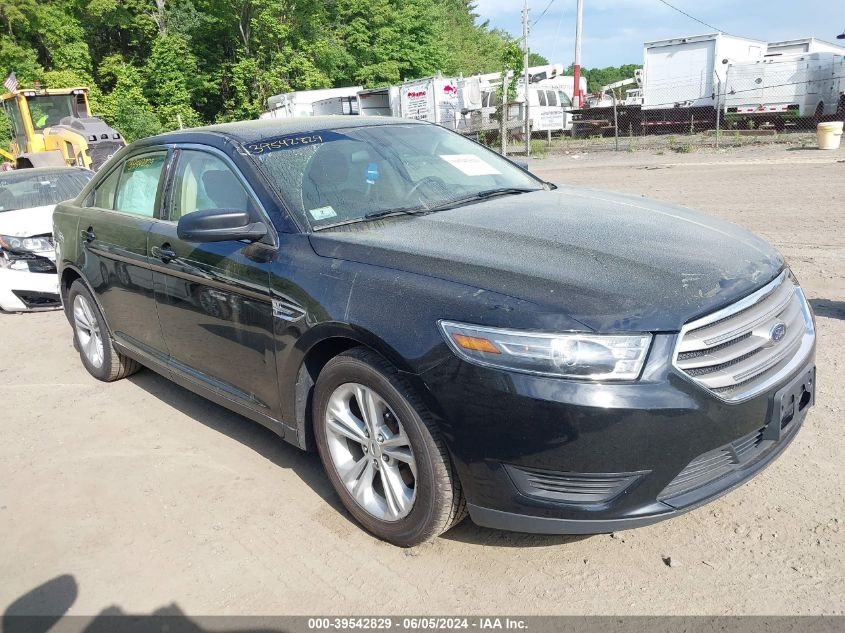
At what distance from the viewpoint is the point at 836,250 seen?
715cm

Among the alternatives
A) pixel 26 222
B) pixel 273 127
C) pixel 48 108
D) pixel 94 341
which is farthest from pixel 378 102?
pixel 273 127

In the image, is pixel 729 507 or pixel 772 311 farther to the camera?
pixel 729 507

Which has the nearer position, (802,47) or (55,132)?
(55,132)

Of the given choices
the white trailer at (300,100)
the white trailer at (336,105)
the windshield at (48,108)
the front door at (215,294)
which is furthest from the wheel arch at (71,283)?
the white trailer at (300,100)

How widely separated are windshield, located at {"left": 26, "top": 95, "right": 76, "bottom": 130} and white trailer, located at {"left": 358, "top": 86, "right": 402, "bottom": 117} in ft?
35.9

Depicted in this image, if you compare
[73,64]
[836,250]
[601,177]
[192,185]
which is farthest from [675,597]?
[73,64]

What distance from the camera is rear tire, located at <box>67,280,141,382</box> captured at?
197 inches

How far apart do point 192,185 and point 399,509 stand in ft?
7.03

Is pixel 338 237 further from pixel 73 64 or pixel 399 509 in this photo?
pixel 73 64

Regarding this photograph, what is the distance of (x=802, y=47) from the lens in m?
27.3

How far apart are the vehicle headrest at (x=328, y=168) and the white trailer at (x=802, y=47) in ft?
91.9

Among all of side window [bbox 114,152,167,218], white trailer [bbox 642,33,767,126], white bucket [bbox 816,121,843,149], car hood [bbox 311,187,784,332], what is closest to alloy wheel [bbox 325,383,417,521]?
car hood [bbox 311,187,784,332]

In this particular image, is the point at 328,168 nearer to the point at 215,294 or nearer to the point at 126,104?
the point at 215,294

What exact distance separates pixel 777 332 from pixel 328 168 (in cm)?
215
